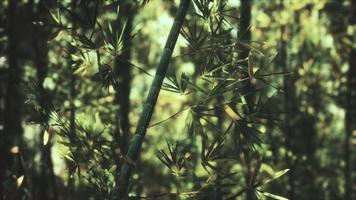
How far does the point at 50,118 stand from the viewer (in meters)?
2.77

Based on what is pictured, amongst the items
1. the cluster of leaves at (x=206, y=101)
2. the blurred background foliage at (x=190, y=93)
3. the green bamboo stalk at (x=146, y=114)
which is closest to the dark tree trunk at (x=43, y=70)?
the blurred background foliage at (x=190, y=93)

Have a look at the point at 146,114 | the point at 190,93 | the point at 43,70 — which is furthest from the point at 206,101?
the point at 43,70

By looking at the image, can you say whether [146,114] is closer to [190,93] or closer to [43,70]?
[190,93]

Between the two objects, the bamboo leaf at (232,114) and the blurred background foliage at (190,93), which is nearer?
the bamboo leaf at (232,114)

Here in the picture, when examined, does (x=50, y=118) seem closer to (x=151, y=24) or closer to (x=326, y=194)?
(x=326, y=194)

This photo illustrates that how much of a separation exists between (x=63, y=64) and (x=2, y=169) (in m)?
1.73

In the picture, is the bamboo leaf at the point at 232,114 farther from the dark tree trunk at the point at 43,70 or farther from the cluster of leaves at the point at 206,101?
the dark tree trunk at the point at 43,70

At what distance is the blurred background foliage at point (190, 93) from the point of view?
266cm

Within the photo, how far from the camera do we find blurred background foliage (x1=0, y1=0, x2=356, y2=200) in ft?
8.72

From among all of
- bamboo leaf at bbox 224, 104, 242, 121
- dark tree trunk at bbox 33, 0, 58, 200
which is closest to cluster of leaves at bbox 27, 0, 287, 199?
bamboo leaf at bbox 224, 104, 242, 121

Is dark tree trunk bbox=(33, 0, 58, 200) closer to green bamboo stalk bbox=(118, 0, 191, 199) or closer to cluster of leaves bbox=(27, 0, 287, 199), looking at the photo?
cluster of leaves bbox=(27, 0, 287, 199)

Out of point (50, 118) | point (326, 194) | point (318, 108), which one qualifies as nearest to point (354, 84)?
point (318, 108)

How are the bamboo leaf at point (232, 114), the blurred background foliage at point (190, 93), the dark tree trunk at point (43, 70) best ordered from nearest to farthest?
1. the bamboo leaf at point (232, 114)
2. the blurred background foliage at point (190, 93)
3. the dark tree trunk at point (43, 70)

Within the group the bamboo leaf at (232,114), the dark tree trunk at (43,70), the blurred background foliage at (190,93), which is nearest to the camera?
the bamboo leaf at (232,114)
